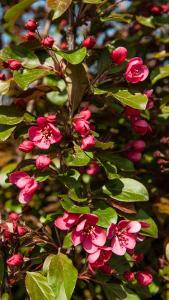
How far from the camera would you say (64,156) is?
2027 mm

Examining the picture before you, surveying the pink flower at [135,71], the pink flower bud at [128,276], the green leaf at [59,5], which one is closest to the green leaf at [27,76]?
the green leaf at [59,5]

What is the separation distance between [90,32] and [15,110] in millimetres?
665

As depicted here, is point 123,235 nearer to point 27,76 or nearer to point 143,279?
point 143,279

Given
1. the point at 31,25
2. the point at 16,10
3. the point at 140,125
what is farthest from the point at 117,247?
the point at 16,10

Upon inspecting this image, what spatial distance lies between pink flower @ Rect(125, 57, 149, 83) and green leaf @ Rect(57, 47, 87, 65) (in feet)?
0.67

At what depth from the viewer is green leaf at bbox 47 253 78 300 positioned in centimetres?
182

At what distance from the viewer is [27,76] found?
6.47 ft

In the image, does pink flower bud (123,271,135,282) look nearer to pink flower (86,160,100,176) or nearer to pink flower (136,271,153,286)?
pink flower (136,271,153,286)

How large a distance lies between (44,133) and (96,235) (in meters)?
0.44

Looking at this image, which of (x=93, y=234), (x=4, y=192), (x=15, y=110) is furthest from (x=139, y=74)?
(x=4, y=192)

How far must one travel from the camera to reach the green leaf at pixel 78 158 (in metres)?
1.88

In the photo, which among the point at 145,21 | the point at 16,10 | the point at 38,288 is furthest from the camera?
the point at 145,21

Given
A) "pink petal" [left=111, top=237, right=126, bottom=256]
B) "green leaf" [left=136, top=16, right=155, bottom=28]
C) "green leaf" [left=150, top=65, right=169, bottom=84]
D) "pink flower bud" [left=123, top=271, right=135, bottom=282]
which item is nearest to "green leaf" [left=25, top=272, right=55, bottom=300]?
"pink petal" [left=111, top=237, right=126, bottom=256]

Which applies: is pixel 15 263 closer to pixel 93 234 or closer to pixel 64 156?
pixel 93 234
